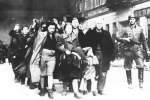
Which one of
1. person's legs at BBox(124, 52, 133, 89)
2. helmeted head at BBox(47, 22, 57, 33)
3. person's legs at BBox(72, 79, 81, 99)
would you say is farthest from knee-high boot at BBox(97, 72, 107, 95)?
helmeted head at BBox(47, 22, 57, 33)

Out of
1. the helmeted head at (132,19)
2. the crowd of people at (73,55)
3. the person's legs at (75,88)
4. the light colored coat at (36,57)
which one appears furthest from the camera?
the helmeted head at (132,19)

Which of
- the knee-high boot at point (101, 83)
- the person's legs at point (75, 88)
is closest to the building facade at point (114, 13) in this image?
the knee-high boot at point (101, 83)

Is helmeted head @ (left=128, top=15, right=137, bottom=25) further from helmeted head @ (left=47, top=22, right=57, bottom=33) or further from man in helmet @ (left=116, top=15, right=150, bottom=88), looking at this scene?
helmeted head @ (left=47, top=22, right=57, bottom=33)

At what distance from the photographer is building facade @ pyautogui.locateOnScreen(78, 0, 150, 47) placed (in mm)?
23000

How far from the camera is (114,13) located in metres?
29.0

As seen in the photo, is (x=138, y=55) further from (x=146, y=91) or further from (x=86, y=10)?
(x=86, y=10)

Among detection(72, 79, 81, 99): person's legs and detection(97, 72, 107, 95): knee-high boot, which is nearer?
detection(72, 79, 81, 99): person's legs

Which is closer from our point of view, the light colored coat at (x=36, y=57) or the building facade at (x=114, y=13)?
the light colored coat at (x=36, y=57)

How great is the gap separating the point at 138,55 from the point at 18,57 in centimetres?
415

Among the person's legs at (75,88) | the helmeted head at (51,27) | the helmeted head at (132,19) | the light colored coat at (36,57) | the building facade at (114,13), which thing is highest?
the building facade at (114,13)

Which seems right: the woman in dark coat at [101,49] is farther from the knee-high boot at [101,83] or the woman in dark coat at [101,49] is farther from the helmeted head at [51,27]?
the helmeted head at [51,27]

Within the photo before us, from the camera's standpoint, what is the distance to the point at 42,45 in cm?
876

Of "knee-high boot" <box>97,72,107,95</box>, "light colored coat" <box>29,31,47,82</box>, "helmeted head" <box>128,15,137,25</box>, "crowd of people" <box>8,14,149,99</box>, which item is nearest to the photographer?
"crowd of people" <box>8,14,149,99</box>

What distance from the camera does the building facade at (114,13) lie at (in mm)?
23000
